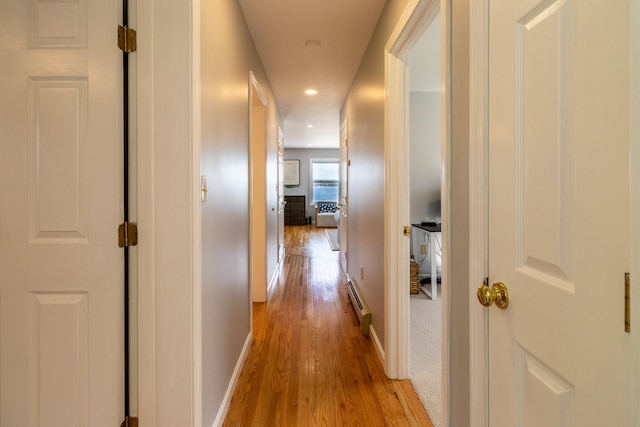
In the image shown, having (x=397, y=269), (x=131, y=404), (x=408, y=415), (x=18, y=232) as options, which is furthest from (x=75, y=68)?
(x=408, y=415)

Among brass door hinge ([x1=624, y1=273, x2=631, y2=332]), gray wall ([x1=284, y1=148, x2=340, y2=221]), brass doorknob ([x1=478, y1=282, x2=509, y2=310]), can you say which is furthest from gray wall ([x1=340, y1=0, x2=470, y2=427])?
gray wall ([x1=284, y1=148, x2=340, y2=221])

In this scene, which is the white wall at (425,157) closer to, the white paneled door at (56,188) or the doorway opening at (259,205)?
the doorway opening at (259,205)

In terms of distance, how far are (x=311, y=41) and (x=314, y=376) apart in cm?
259

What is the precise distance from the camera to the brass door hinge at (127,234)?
1190 millimetres

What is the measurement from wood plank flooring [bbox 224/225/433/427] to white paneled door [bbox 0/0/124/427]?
0.91m

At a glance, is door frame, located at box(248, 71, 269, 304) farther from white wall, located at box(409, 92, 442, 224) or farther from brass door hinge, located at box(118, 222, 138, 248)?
brass door hinge, located at box(118, 222, 138, 248)

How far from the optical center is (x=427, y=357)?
2244 millimetres

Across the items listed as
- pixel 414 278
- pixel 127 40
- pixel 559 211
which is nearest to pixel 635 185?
pixel 559 211

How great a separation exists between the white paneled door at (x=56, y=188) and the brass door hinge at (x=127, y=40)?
28 millimetres

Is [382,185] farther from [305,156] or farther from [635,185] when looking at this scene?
[305,156]

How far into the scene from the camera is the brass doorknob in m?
0.82

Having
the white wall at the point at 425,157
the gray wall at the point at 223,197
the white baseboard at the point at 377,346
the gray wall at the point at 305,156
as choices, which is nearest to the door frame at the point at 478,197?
the gray wall at the point at 223,197

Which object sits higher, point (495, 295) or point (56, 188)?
point (56, 188)

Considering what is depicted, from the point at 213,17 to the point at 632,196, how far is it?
1718mm
